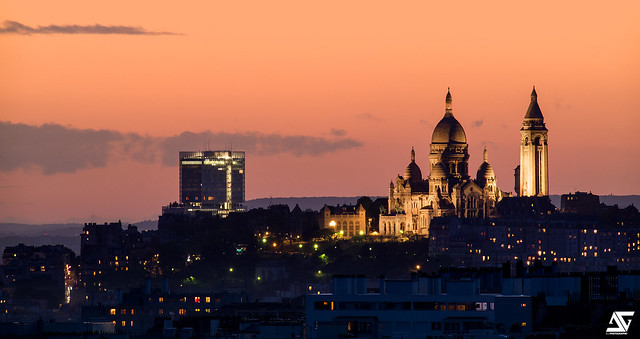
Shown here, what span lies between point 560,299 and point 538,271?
17.1 m

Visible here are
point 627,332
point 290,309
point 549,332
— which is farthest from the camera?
point 290,309

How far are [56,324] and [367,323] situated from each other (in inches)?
805

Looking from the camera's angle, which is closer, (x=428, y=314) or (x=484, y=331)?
(x=484, y=331)

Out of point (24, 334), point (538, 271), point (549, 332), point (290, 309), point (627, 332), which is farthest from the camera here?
point (290, 309)

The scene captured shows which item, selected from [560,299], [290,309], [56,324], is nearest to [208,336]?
[56,324]

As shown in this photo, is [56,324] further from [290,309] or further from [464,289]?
[290,309]

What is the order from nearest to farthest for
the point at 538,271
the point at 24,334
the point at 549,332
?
the point at 549,332 < the point at 24,334 < the point at 538,271

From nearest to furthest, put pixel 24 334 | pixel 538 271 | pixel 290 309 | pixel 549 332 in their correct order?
pixel 549 332 < pixel 24 334 < pixel 538 271 < pixel 290 309

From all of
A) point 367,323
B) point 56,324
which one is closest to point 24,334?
point 56,324

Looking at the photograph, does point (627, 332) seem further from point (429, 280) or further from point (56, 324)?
point (56, 324)

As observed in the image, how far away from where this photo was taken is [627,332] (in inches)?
4633

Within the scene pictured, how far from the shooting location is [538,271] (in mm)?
155500

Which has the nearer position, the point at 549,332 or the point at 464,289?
the point at 549,332

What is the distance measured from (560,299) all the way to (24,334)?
Answer: 28.0m
